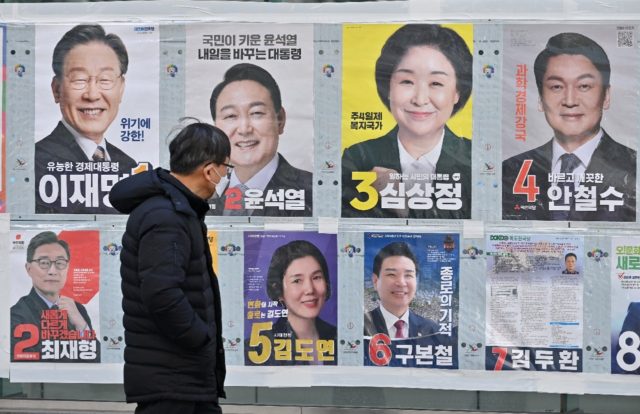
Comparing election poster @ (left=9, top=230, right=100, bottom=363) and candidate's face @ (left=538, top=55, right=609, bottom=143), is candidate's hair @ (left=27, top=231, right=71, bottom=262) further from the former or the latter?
candidate's face @ (left=538, top=55, right=609, bottom=143)


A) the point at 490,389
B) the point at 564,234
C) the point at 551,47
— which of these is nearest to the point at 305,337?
the point at 490,389

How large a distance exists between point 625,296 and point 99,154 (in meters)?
3.47

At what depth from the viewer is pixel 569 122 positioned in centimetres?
720

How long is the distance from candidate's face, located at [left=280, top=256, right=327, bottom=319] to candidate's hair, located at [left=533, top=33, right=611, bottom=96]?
1.85 meters

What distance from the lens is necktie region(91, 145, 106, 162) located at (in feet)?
Result: 24.6

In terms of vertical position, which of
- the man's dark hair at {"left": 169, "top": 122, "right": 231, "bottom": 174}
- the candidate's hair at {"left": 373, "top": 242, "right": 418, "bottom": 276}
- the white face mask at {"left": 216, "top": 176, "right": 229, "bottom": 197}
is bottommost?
the candidate's hair at {"left": 373, "top": 242, "right": 418, "bottom": 276}

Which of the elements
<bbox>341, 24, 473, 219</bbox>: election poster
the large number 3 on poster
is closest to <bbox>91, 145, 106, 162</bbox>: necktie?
<bbox>341, 24, 473, 219</bbox>: election poster

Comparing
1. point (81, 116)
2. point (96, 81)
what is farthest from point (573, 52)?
point (81, 116)

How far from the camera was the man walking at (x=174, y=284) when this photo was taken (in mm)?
4766

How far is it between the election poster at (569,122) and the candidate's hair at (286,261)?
3.94ft

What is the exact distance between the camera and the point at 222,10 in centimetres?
738

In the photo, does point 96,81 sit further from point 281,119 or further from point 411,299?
point 411,299

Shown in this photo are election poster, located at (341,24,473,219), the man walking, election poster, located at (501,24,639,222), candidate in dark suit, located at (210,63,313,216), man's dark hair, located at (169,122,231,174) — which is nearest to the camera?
the man walking

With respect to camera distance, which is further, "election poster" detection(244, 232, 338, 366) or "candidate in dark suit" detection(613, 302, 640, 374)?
"election poster" detection(244, 232, 338, 366)
